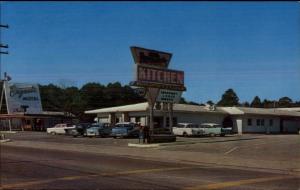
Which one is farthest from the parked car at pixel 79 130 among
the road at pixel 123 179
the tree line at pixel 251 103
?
the tree line at pixel 251 103

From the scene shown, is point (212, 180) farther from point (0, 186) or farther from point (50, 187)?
point (0, 186)

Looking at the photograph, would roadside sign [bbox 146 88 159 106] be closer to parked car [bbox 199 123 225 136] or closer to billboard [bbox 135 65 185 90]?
billboard [bbox 135 65 185 90]

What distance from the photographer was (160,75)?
41500mm

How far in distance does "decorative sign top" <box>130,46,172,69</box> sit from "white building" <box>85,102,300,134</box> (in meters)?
12.7

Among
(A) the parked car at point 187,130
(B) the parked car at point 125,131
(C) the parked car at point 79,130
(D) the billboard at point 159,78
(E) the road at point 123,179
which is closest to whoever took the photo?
(E) the road at point 123,179

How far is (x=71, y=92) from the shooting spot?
362 ft

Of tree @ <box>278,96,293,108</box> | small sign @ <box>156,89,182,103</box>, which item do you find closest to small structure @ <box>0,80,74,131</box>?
small sign @ <box>156,89,182,103</box>

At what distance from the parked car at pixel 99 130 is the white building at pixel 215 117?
4988 mm

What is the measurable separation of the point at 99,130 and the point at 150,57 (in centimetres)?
1311

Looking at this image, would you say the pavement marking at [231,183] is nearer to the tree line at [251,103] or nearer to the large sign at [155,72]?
the large sign at [155,72]

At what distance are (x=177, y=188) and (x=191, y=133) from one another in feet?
123

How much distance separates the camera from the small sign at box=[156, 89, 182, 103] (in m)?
41.9

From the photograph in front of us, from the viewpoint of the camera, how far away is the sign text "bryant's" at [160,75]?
129 ft

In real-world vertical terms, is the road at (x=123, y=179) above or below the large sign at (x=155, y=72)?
below
